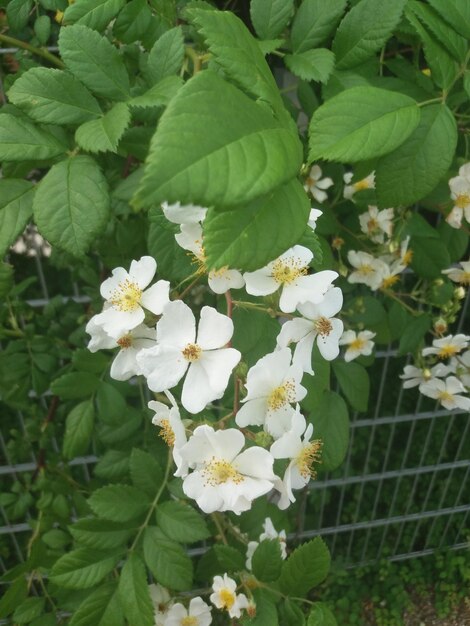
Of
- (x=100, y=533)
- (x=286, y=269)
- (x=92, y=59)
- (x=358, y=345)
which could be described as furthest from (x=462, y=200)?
(x=100, y=533)

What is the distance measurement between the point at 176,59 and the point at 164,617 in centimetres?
87

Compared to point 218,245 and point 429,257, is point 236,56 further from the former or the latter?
point 429,257

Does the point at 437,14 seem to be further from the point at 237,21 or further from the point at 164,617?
the point at 164,617

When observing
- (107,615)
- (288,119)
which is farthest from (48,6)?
(107,615)

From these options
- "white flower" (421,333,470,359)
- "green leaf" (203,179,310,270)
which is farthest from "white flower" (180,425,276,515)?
"white flower" (421,333,470,359)

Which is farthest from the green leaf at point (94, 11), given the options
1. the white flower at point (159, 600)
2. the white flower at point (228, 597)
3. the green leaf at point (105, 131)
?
the white flower at point (159, 600)

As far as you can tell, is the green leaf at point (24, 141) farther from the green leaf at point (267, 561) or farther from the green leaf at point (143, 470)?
the green leaf at point (267, 561)

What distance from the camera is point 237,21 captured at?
0.59m

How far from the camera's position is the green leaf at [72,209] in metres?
0.72

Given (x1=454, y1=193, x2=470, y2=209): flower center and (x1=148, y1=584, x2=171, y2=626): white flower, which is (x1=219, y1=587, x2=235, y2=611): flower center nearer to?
(x1=148, y1=584, x2=171, y2=626): white flower

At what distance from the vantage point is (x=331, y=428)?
44.3 inches

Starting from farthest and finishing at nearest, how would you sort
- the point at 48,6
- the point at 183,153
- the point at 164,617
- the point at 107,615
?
the point at 164,617, the point at 107,615, the point at 48,6, the point at 183,153

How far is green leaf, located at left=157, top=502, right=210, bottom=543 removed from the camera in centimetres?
101

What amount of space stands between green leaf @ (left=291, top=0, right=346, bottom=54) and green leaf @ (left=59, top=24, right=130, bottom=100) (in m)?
0.26
